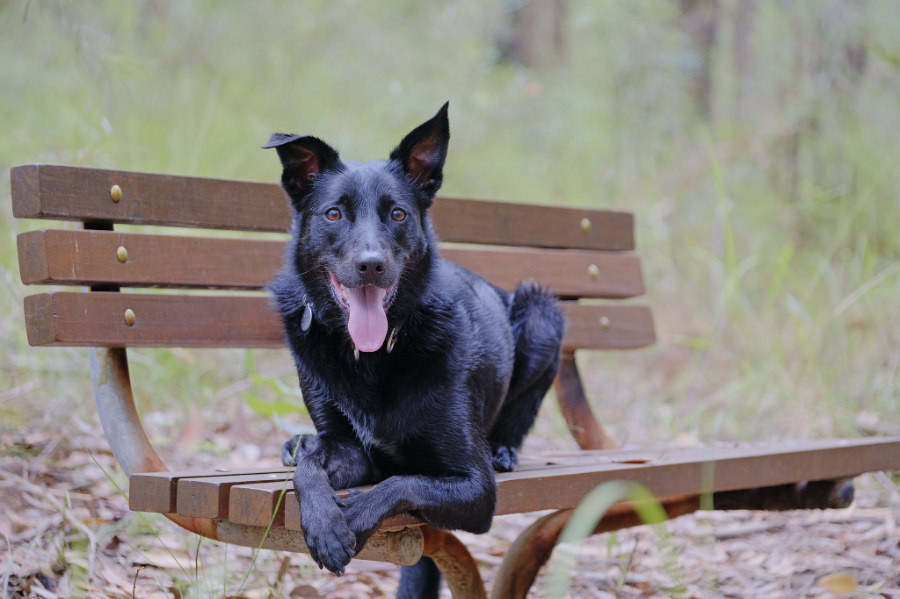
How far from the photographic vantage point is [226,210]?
128 inches

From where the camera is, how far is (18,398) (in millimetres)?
4223

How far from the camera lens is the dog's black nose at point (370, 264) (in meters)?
2.43

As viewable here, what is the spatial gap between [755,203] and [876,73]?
4.32 feet

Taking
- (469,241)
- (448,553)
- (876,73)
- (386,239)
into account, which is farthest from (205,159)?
(876,73)

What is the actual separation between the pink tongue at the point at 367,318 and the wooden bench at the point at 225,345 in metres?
0.43

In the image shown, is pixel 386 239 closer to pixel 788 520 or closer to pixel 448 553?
pixel 448 553

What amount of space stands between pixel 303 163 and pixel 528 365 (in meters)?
1.15

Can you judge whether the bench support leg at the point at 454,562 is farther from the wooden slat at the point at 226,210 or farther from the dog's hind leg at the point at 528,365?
the wooden slat at the point at 226,210

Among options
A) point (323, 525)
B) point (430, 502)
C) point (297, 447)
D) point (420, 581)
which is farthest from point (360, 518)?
point (420, 581)

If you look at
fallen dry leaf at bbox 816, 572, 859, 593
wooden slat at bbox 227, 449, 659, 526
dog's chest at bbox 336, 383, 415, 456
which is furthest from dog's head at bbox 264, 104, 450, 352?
fallen dry leaf at bbox 816, 572, 859, 593

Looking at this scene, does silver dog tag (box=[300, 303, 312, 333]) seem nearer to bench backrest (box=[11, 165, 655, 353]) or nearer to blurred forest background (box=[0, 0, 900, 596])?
bench backrest (box=[11, 165, 655, 353])

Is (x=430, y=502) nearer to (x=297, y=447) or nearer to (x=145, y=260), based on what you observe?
(x=297, y=447)

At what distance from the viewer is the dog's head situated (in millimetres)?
2490

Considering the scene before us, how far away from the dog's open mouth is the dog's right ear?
34cm
